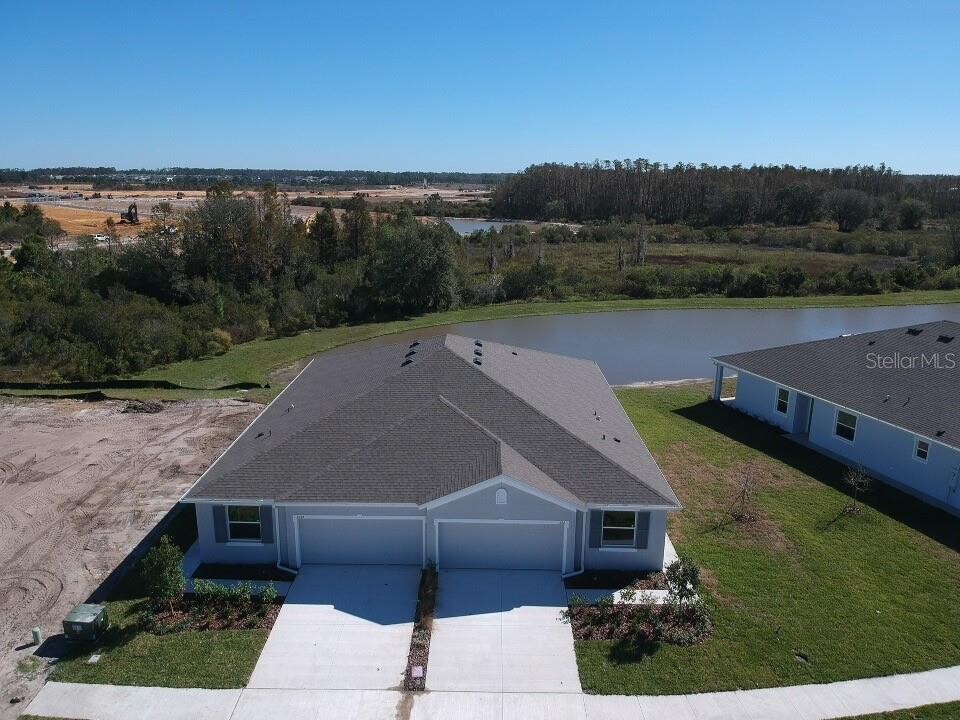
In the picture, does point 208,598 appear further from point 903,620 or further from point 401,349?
point 903,620

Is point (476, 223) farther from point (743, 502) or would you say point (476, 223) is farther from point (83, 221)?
point (743, 502)

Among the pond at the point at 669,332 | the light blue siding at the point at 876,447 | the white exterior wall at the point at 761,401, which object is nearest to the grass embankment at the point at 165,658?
the light blue siding at the point at 876,447

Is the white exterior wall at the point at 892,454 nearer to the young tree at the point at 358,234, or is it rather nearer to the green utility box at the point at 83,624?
the green utility box at the point at 83,624

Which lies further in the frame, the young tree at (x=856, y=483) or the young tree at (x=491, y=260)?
the young tree at (x=491, y=260)

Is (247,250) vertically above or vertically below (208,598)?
above

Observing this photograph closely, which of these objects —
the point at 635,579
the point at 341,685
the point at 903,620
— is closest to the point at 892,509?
the point at 903,620

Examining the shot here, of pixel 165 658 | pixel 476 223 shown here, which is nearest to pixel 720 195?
pixel 476 223

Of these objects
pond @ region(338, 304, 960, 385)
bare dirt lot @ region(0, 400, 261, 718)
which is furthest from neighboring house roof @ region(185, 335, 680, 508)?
pond @ region(338, 304, 960, 385)
